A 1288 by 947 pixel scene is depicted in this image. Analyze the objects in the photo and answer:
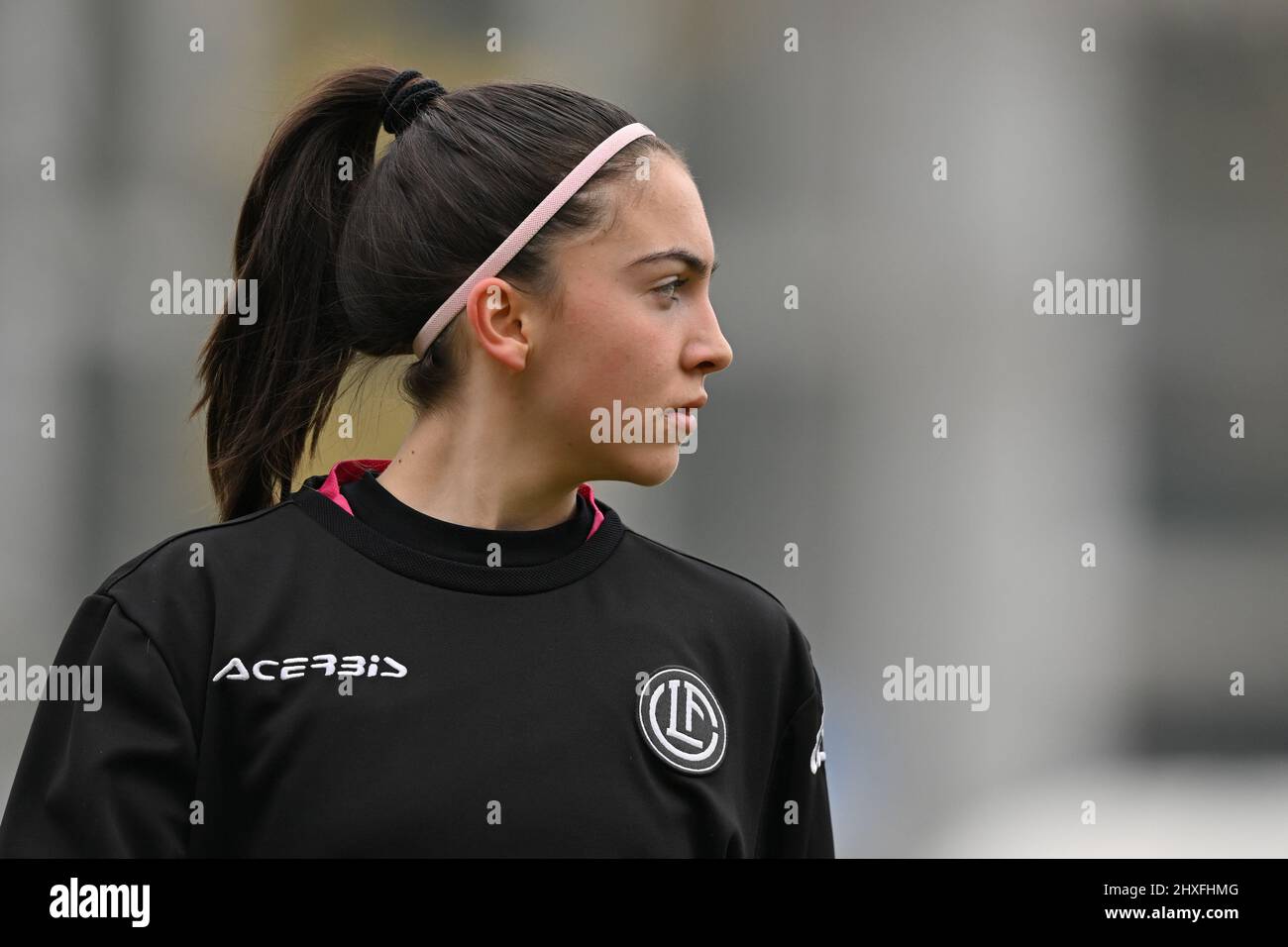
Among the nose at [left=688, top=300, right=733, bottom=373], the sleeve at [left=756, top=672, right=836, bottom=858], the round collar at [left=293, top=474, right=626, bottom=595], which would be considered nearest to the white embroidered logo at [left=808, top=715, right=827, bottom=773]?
the sleeve at [left=756, top=672, right=836, bottom=858]

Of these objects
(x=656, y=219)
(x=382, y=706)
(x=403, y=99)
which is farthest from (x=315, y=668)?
(x=403, y=99)

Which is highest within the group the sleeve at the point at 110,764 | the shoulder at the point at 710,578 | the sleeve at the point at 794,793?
the shoulder at the point at 710,578

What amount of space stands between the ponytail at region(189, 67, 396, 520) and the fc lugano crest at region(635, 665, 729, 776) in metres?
0.60

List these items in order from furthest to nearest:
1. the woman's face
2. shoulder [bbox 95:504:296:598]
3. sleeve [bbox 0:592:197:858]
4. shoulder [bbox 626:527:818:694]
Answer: shoulder [bbox 626:527:818:694], the woman's face, shoulder [bbox 95:504:296:598], sleeve [bbox 0:592:197:858]

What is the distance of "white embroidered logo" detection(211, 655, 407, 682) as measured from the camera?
1677 mm

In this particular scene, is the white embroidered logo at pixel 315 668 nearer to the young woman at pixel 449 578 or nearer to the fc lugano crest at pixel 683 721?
the young woman at pixel 449 578

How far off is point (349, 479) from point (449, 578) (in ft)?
0.82

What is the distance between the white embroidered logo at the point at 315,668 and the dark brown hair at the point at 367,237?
0.37 meters

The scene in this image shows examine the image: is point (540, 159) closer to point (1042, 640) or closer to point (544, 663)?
point (544, 663)

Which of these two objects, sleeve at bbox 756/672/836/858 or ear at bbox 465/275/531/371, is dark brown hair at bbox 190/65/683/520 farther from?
sleeve at bbox 756/672/836/858

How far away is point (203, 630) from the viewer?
1700 mm

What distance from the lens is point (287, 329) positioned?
2.06 metres

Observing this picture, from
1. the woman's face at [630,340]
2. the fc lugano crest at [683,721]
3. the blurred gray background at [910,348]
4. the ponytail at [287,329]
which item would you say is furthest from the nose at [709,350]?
the blurred gray background at [910,348]

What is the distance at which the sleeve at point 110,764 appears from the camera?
159 centimetres
